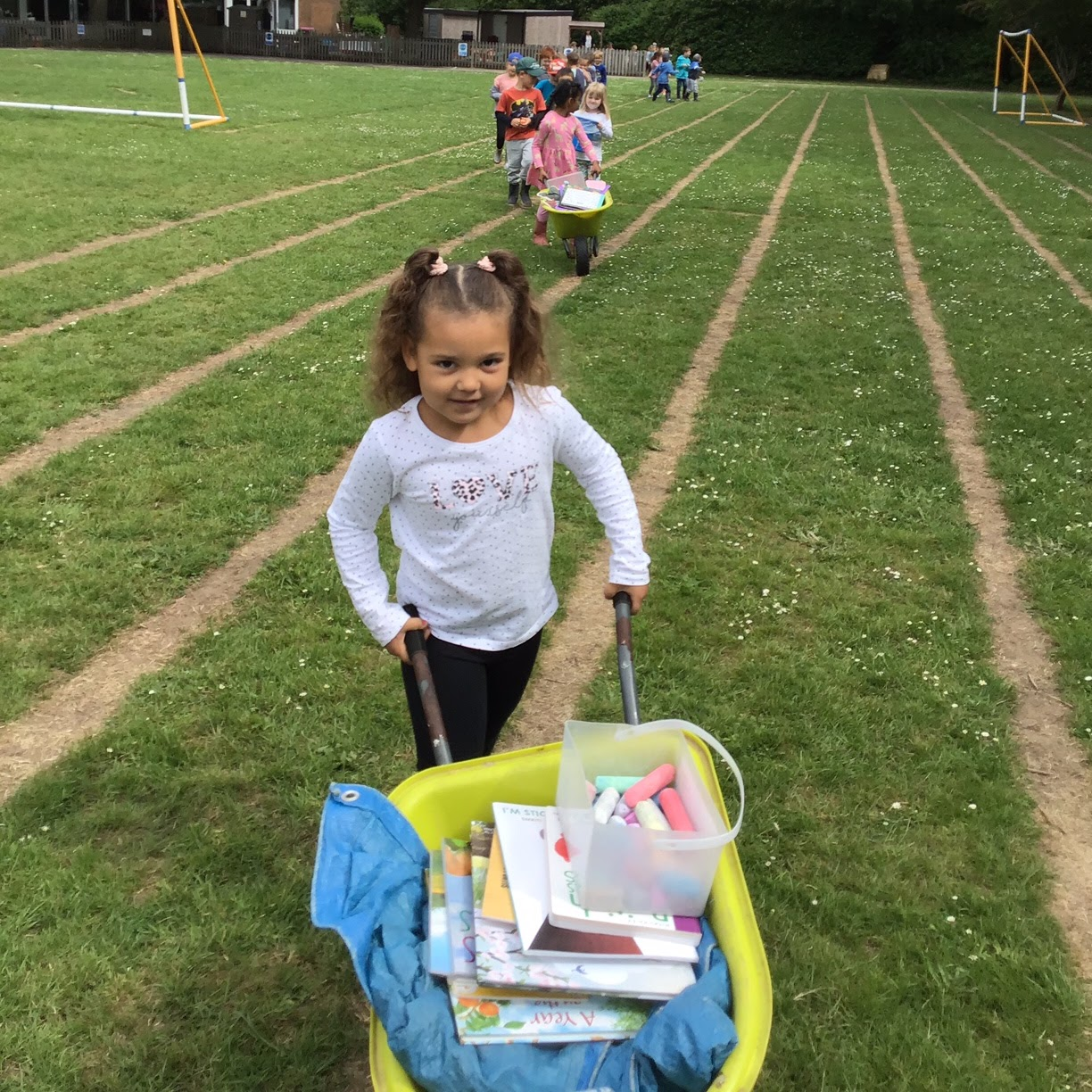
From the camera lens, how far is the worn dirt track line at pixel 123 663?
3510 millimetres

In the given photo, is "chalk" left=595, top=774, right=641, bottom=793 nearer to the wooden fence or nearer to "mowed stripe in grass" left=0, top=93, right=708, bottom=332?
"mowed stripe in grass" left=0, top=93, right=708, bottom=332

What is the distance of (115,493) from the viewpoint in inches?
206

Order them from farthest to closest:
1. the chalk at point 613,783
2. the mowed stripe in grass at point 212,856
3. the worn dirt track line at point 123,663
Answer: the worn dirt track line at point 123,663
the mowed stripe in grass at point 212,856
the chalk at point 613,783

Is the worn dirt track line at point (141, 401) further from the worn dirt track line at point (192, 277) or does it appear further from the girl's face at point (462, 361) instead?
the girl's face at point (462, 361)

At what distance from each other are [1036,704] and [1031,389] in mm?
4159

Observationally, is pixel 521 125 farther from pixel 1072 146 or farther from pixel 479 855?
pixel 1072 146

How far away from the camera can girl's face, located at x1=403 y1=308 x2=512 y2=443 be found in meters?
2.21

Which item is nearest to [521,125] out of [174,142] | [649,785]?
[174,142]

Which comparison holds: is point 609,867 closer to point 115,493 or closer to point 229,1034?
point 229,1034

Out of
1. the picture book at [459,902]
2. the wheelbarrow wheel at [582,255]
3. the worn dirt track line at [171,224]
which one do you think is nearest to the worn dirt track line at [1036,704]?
the picture book at [459,902]

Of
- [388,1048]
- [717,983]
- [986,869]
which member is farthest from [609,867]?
[986,869]

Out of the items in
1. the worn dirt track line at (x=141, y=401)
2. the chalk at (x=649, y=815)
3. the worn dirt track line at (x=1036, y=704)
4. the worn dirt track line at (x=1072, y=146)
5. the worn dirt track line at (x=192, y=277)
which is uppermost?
the worn dirt track line at (x=1072, y=146)

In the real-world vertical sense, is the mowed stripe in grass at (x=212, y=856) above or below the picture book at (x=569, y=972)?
below

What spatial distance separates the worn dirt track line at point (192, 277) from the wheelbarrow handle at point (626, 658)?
665cm
